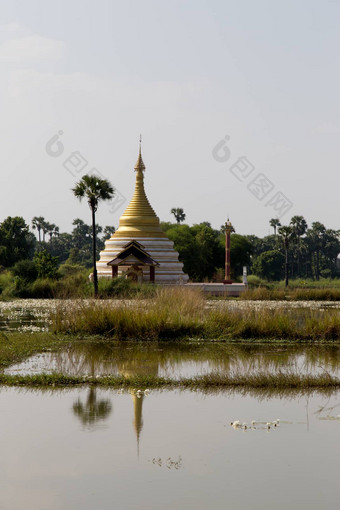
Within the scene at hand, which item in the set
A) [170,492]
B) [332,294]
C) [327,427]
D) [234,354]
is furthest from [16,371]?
[332,294]

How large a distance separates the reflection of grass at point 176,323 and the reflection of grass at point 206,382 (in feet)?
21.9

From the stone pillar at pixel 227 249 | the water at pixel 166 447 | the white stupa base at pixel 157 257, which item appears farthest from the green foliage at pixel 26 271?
the water at pixel 166 447

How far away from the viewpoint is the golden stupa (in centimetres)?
5200

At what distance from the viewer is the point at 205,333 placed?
2148cm

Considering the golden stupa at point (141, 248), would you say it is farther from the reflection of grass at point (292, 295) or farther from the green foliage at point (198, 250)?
the green foliage at point (198, 250)

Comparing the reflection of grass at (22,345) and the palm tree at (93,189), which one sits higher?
the palm tree at (93,189)

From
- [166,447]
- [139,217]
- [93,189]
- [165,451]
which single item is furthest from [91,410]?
[139,217]

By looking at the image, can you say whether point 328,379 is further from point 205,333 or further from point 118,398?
point 205,333

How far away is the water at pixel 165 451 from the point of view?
779 cm

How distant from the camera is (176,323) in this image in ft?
70.0

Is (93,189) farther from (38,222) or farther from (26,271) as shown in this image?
(38,222)

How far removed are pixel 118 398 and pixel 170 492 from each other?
188 inches

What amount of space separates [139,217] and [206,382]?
42615 millimetres

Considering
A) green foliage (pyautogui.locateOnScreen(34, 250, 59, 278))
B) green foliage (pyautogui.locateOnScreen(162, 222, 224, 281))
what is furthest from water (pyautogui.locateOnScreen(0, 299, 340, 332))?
green foliage (pyautogui.locateOnScreen(162, 222, 224, 281))
